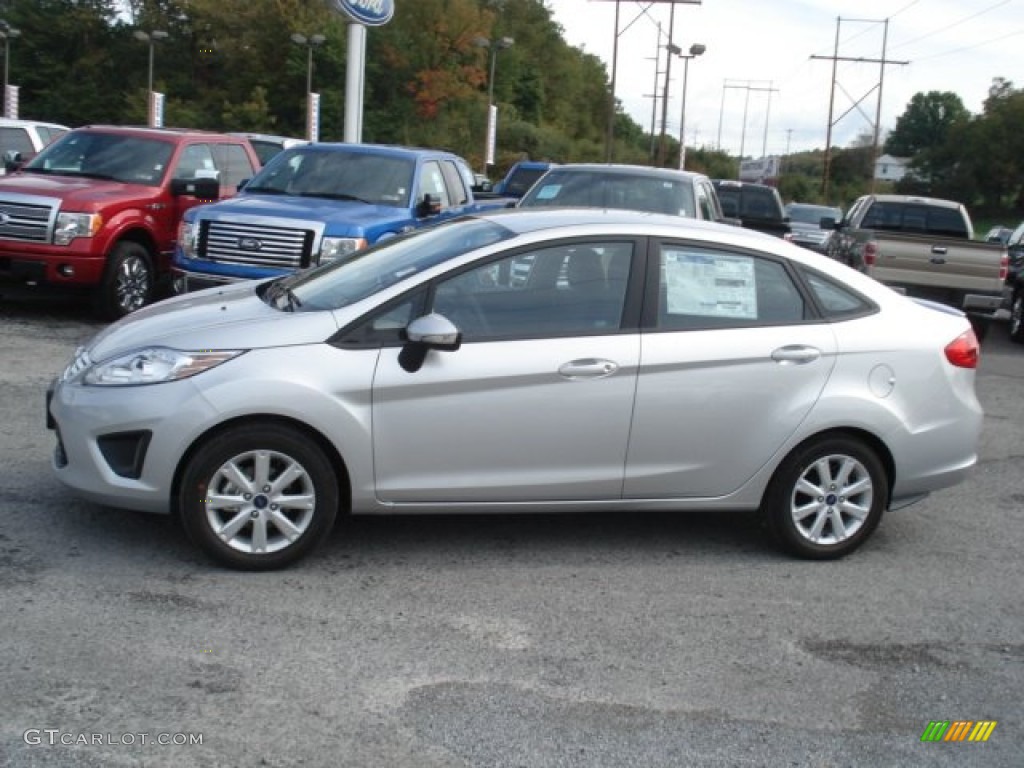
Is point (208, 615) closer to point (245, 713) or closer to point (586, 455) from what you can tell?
point (245, 713)

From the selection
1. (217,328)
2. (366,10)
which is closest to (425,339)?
(217,328)

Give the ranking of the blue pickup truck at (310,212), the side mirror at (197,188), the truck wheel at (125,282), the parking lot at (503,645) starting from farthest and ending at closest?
1. the side mirror at (197,188)
2. the truck wheel at (125,282)
3. the blue pickup truck at (310,212)
4. the parking lot at (503,645)

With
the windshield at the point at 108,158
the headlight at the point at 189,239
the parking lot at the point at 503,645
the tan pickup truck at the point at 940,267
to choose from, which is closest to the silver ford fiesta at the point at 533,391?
the parking lot at the point at 503,645

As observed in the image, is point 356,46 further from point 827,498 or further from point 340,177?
point 827,498

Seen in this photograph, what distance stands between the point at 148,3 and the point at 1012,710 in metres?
79.1

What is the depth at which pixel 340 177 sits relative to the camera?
39.2 ft

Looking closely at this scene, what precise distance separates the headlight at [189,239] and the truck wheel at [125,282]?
122 centimetres

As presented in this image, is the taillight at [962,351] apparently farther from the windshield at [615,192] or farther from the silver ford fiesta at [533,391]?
the windshield at [615,192]

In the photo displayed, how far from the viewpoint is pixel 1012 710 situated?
179 inches

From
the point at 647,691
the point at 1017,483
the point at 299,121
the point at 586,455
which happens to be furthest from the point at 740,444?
the point at 299,121

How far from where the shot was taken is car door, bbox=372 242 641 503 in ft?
17.9

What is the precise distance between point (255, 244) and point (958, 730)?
7.87 metres

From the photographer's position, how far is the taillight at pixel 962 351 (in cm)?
614

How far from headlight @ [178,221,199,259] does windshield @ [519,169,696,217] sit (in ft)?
10.2
